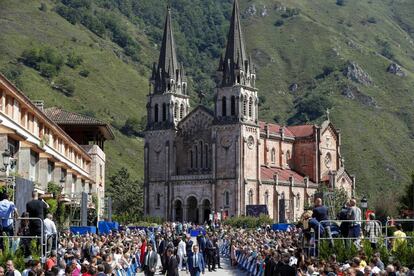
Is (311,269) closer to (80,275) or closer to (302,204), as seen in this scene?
(80,275)

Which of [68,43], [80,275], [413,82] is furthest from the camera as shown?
[413,82]

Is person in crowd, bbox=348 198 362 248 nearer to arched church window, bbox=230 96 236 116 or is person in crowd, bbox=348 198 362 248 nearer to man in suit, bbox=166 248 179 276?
man in suit, bbox=166 248 179 276

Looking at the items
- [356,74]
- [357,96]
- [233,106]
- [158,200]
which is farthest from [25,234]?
[356,74]

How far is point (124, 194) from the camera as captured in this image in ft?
393

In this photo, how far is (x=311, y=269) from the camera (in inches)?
897

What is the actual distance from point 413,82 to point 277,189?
284 ft

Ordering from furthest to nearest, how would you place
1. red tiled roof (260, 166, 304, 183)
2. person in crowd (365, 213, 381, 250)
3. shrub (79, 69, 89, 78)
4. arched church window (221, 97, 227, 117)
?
shrub (79, 69, 89, 78), red tiled roof (260, 166, 304, 183), arched church window (221, 97, 227, 117), person in crowd (365, 213, 381, 250)

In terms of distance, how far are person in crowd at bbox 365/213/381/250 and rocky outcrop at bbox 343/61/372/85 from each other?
6091 inches

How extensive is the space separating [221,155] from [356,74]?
8622cm

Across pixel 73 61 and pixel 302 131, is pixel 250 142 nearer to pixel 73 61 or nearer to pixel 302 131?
pixel 302 131

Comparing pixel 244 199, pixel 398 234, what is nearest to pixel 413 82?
pixel 244 199

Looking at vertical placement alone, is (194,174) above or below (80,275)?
above

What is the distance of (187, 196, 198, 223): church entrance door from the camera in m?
106

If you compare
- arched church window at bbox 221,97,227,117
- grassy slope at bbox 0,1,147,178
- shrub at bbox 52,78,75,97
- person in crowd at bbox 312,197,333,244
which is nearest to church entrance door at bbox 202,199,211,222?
arched church window at bbox 221,97,227,117
